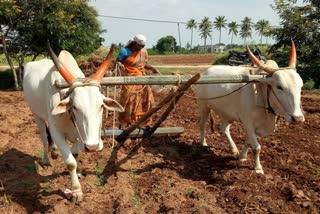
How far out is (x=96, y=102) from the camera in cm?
408

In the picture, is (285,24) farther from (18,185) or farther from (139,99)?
(18,185)

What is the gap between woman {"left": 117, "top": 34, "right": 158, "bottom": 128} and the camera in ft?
21.3

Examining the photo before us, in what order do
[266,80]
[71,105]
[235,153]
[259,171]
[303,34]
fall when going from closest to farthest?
[71,105] < [266,80] < [259,171] < [235,153] < [303,34]

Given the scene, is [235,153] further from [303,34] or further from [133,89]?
[303,34]

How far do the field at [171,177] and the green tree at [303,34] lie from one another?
9167 mm

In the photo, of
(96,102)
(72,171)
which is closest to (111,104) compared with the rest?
(96,102)

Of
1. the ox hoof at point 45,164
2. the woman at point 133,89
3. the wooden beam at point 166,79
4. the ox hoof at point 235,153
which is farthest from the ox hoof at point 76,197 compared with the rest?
the ox hoof at point 235,153

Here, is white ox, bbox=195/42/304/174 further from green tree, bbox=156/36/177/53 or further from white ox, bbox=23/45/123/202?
green tree, bbox=156/36/177/53

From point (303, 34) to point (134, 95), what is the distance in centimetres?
1157

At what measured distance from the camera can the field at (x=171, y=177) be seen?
4.48 m

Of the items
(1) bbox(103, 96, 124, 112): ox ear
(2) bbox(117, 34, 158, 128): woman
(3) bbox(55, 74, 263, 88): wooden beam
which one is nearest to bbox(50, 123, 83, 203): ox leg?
(1) bbox(103, 96, 124, 112): ox ear

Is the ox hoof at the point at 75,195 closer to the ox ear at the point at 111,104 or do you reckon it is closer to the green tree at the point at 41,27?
the ox ear at the point at 111,104

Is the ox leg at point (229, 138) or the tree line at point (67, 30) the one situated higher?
the tree line at point (67, 30)

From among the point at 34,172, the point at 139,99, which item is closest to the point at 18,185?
the point at 34,172
